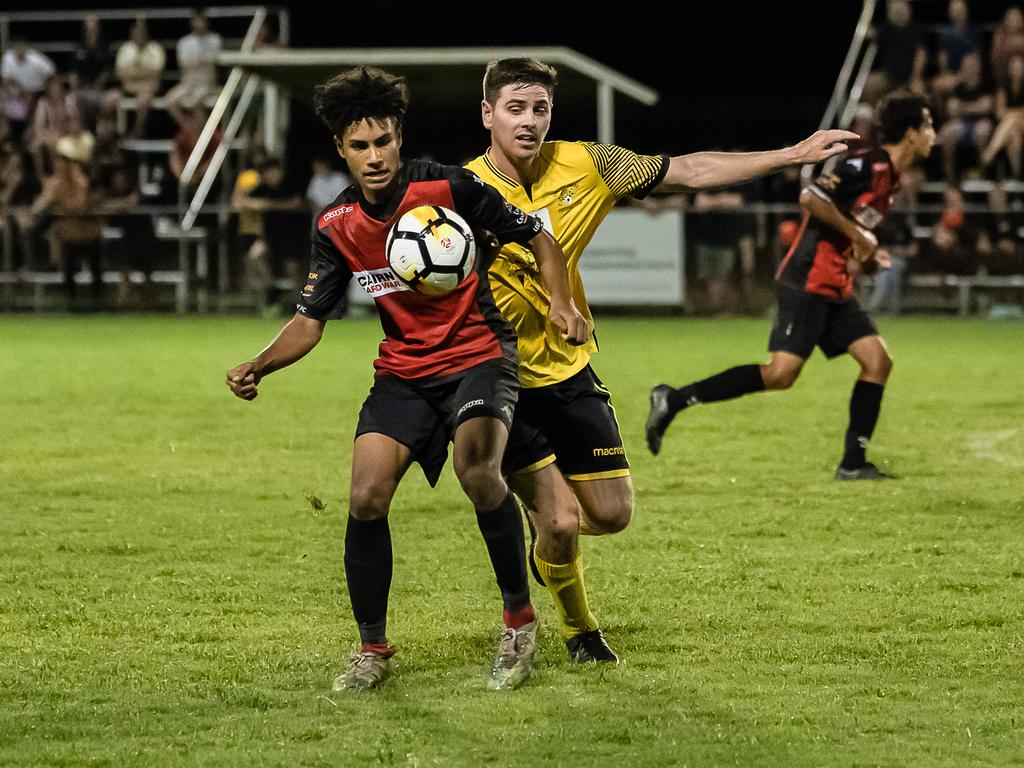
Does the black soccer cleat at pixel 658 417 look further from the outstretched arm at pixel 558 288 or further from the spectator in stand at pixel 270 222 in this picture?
the spectator in stand at pixel 270 222

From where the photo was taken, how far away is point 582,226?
235 inches

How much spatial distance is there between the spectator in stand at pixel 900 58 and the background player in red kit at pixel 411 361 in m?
17.8

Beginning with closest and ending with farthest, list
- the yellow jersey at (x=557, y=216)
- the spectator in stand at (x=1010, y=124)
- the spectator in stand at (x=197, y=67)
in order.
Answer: the yellow jersey at (x=557, y=216), the spectator in stand at (x=1010, y=124), the spectator in stand at (x=197, y=67)

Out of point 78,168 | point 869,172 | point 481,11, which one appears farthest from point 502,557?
point 481,11

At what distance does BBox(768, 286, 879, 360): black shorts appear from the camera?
31.6 ft

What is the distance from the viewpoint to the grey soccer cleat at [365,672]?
5.18 meters

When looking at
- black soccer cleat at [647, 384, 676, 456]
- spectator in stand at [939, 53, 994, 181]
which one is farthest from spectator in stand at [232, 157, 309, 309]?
black soccer cleat at [647, 384, 676, 456]

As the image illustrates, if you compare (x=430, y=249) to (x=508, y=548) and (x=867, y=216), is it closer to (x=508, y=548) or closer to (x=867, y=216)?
(x=508, y=548)

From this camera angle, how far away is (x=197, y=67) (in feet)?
82.6

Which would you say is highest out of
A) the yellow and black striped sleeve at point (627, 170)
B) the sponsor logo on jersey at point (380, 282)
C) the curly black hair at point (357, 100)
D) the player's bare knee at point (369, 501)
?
the curly black hair at point (357, 100)

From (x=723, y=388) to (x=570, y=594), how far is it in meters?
4.53

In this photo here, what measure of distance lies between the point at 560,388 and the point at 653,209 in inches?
610

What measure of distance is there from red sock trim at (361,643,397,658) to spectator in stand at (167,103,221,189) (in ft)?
Answer: 65.0

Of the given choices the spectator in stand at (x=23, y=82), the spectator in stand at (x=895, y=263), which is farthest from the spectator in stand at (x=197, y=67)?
the spectator in stand at (x=895, y=263)
